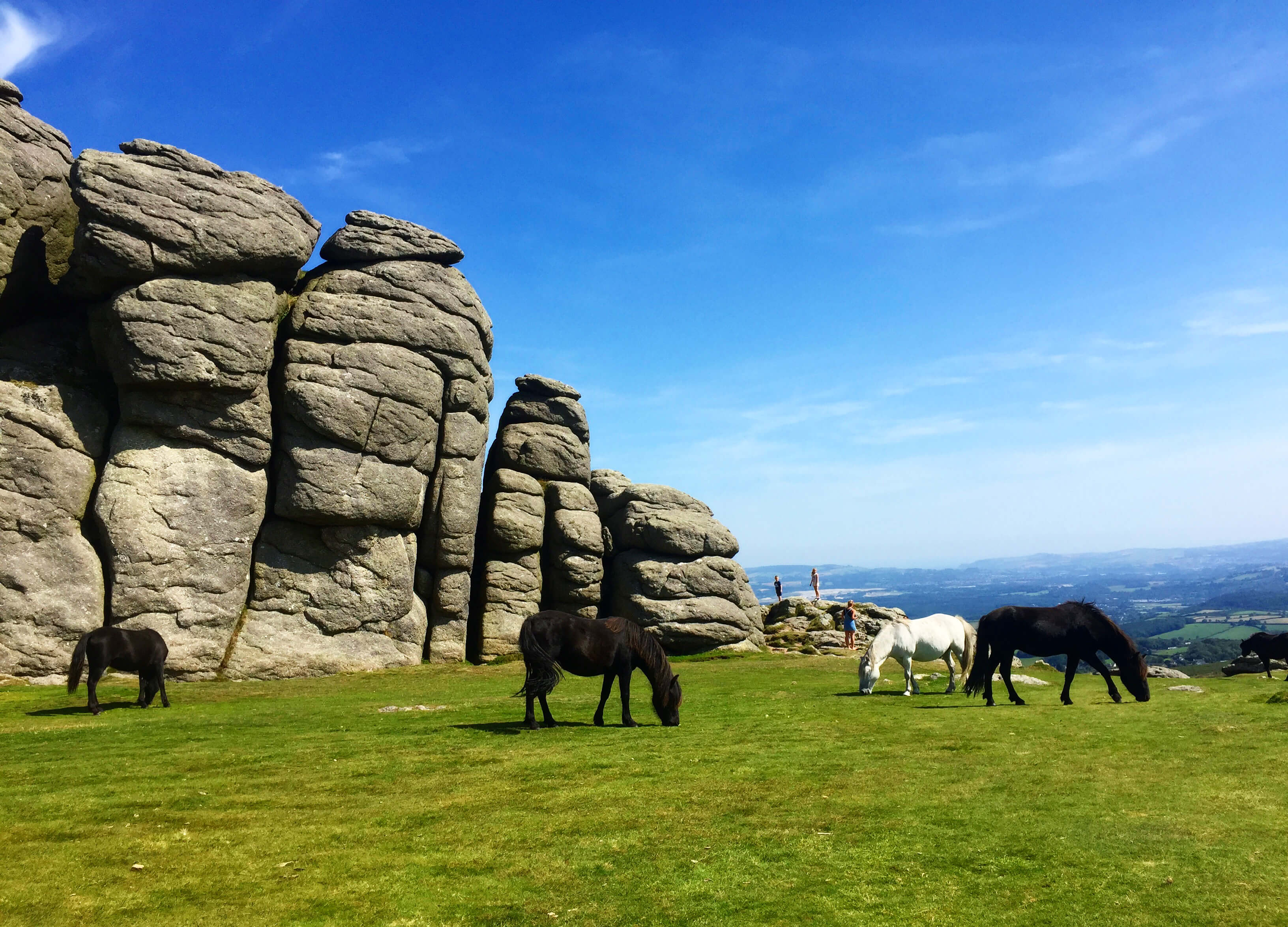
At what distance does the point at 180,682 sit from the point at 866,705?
21070mm

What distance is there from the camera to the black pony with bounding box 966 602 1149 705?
18578mm

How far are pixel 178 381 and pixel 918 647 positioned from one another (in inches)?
990

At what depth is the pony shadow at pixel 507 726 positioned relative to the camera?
15.6m

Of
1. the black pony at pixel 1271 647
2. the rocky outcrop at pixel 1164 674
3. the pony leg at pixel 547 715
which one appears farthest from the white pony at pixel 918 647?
the black pony at pixel 1271 647

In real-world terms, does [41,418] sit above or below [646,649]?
above

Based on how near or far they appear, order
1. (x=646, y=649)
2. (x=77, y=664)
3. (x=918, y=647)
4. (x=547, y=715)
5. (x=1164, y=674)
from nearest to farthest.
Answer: (x=547, y=715)
(x=646, y=649)
(x=77, y=664)
(x=918, y=647)
(x=1164, y=674)

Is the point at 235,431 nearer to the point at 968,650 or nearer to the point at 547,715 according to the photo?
the point at 547,715

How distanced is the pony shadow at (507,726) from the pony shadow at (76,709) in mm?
9626

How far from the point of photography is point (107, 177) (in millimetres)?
28078

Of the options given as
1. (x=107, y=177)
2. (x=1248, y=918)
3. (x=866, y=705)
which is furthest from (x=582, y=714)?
(x=107, y=177)

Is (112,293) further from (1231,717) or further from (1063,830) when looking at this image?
(1231,717)

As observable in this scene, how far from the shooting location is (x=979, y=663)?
1945cm

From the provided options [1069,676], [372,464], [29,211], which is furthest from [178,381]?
[1069,676]

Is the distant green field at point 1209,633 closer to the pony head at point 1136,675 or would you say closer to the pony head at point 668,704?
the pony head at point 1136,675
